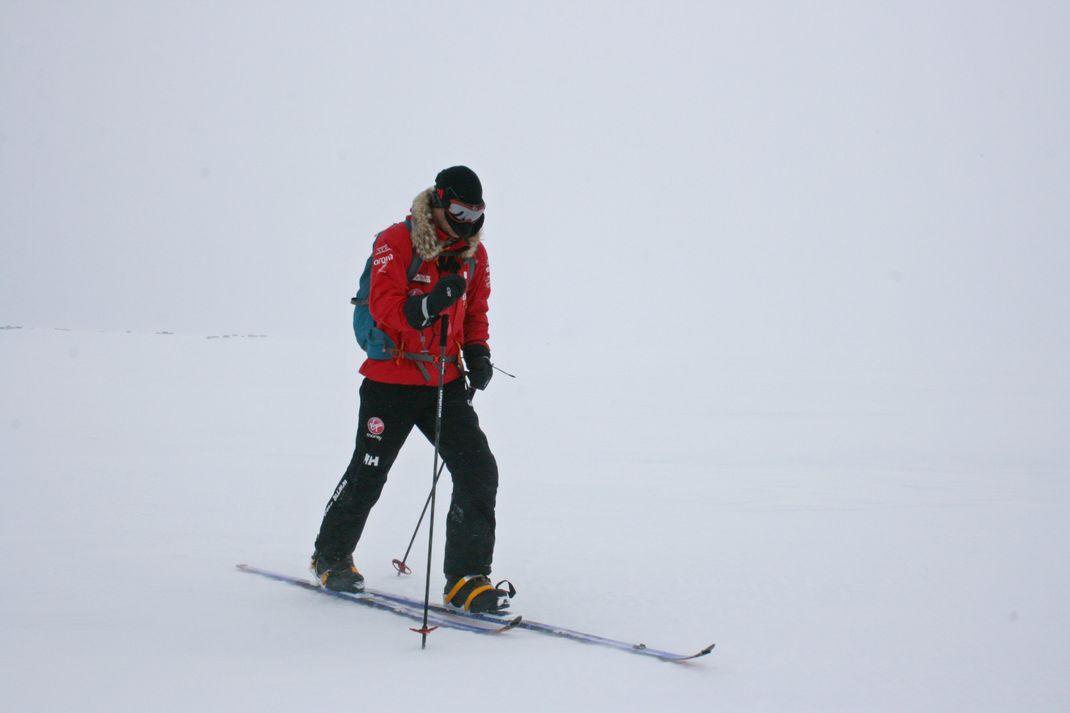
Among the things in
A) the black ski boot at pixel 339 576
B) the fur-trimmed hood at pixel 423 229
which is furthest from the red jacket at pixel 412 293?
the black ski boot at pixel 339 576

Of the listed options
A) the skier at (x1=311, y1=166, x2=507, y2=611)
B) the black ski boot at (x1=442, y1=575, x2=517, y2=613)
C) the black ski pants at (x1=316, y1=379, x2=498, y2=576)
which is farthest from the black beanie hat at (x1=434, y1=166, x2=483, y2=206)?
the black ski boot at (x1=442, y1=575, x2=517, y2=613)

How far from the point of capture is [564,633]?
2982 millimetres

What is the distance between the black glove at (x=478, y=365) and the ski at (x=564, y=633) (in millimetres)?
908

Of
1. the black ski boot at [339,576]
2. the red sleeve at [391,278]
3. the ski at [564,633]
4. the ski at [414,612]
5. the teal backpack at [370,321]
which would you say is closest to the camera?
the ski at [564,633]

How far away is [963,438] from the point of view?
28.0 ft

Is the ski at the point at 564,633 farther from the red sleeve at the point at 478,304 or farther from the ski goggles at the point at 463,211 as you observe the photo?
the ski goggles at the point at 463,211

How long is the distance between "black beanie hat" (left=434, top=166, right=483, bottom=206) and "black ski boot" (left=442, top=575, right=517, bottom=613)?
1.50 m

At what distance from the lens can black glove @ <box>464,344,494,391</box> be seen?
3562 millimetres

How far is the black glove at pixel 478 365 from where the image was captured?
356 cm

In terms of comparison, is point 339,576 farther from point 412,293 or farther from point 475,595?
point 412,293

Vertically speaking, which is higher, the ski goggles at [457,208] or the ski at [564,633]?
the ski goggles at [457,208]

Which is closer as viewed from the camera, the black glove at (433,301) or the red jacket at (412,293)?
the black glove at (433,301)

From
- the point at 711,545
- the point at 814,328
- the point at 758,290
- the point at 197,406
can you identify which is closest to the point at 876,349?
the point at 814,328

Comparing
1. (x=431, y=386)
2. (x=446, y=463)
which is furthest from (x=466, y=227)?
(x=446, y=463)
